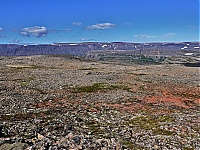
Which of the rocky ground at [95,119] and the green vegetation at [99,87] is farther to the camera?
the green vegetation at [99,87]

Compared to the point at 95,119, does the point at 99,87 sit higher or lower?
lower

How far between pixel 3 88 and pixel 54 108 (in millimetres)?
18145

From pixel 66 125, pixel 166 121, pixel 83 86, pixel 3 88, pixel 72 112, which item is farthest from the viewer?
pixel 83 86

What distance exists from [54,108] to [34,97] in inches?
317

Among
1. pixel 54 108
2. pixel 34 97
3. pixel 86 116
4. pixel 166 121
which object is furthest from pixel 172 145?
pixel 34 97

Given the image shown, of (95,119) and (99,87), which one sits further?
(99,87)

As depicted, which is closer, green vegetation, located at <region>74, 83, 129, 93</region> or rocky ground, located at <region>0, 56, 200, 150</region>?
rocky ground, located at <region>0, 56, 200, 150</region>

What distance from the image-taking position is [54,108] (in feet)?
113

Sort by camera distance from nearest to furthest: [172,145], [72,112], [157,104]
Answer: [172,145] < [72,112] < [157,104]

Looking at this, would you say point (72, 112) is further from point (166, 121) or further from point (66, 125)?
point (166, 121)

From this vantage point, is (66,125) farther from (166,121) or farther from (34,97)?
(34,97)

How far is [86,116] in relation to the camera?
30469 mm

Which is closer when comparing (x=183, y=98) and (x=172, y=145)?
(x=172, y=145)

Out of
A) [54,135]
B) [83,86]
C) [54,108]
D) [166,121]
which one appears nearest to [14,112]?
[54,108]
